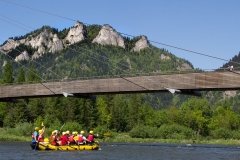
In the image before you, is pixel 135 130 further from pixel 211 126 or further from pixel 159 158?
pixel 159 158

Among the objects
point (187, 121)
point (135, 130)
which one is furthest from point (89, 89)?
point (187, 121)

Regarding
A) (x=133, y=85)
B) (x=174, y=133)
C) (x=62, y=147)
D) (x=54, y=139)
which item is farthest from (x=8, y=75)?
(x=62, y=147)

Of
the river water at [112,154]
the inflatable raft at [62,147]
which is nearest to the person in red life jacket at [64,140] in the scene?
the inflatable raft at [62,147]

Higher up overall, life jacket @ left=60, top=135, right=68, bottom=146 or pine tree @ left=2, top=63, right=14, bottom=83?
pine tree @ left=2, top=63, right=14, bottom=83

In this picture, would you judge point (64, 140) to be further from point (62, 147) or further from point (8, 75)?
point (8, 75)

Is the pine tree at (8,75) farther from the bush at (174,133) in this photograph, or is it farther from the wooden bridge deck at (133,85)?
the bush at (174,133)

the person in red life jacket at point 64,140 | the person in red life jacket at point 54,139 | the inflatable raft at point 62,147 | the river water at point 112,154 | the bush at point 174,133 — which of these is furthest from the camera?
the bush at point 174,133

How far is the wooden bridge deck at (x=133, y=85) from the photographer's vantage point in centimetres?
4475

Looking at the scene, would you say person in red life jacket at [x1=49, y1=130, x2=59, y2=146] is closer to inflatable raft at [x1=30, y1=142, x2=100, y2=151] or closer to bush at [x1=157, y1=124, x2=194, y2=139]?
inflatable raft at [x1=30, y1=142, x2=100, y2=151]

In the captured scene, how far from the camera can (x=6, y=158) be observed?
32.5m

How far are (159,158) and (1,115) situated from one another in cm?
6307

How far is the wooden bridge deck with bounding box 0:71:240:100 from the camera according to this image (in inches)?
1762

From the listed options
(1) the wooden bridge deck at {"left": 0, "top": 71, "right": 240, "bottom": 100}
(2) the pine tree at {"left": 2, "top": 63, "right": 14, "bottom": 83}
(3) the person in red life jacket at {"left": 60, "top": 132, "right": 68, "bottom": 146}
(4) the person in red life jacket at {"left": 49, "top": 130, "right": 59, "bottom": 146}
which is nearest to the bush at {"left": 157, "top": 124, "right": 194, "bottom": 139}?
(2) the pine tree at {"left": 2, "top": 63, "right": 14, "bottom": 83}

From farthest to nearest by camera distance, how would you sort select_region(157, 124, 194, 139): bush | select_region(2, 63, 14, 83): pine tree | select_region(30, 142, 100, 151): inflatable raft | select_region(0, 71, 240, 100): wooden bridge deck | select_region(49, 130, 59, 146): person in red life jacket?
select_region(2, 63, 14, 83): pine tree, select_region(157, 124, 194, 139): bush, select_region(0, 71, 240, 100): wooden bridge deck, select_region(49, 130, 59, 146): person in red life jacket, select_region(30, 142, 100, 151): inflatable raft
